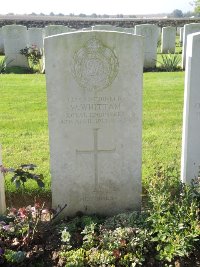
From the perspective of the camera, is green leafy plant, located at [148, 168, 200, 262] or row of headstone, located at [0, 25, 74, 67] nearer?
green leafy plant, located at [148, 168, 200, 262]

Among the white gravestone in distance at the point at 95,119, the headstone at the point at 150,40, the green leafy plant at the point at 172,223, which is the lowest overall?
the green leafy plant at the point at 172,223

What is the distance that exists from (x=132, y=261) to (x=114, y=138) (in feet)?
4.26

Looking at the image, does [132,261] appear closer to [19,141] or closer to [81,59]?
[81,59]

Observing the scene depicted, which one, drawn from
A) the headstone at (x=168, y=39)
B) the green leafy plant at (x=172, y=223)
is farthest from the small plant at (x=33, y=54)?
the green leafy plant at (x=172, y=223)

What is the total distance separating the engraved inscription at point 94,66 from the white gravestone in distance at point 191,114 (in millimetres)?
862

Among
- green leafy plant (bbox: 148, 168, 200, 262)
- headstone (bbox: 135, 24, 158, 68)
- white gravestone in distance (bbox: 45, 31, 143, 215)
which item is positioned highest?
headstone (bbox: 135, 24, 158, 68)

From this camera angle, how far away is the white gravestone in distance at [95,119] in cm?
370

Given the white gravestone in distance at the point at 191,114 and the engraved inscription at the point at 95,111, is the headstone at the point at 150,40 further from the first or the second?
the engraved inscription at the point at 95,111

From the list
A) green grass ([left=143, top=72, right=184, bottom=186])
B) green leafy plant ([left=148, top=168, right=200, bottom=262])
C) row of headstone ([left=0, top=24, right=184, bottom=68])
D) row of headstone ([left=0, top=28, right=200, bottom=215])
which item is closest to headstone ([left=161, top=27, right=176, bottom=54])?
row of headstone ([left=0, top=24, right=184, bottom=68])

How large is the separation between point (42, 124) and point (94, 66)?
11.6 feet

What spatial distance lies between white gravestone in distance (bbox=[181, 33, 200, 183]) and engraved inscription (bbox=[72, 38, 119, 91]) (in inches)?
34.0

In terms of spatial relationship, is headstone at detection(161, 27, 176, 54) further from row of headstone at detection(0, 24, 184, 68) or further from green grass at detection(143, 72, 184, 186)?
green grass at detection(143, 72, 184, 186)

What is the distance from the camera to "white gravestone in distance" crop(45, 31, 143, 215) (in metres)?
3.70

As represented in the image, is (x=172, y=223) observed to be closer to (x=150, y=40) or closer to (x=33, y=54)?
(x=33, y=54)
